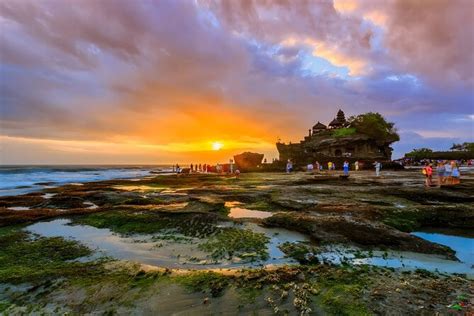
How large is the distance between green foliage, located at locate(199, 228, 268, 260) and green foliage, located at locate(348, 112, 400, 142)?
232ft

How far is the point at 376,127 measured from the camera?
71.8 m

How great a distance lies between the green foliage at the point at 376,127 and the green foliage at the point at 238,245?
232 ft

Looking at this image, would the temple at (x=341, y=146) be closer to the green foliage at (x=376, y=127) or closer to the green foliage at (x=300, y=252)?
the green foliage at (x=376, y=127)

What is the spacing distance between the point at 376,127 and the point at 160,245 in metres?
75.4

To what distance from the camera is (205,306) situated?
505 cm

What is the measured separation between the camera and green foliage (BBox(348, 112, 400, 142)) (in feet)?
231

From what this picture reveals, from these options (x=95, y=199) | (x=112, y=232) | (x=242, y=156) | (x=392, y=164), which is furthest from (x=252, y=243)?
(x=242, y=156)

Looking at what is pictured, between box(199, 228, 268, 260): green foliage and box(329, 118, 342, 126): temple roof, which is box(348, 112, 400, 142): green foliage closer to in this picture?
box(329, 118, 342, 126): temple roof

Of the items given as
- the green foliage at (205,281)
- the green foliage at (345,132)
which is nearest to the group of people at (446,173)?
the green foliage at (205,281)

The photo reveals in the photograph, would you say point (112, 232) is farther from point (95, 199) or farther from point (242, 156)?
point (242, 156)

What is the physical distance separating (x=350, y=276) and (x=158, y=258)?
5.15m

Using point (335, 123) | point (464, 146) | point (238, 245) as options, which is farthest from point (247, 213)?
point (464, 146)

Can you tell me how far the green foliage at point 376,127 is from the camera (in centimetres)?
7050

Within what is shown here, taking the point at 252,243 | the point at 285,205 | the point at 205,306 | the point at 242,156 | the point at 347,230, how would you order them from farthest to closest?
the point at 242,156
the point at 285,205
the point at 347,230
the point at 252,243
the point at 205,306
